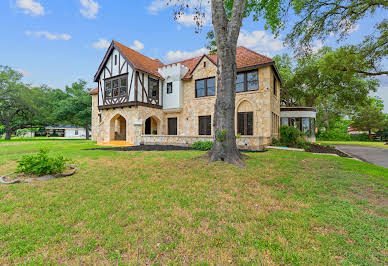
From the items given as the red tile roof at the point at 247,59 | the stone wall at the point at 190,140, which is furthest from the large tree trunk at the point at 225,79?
the red tile roof at the point at 247,59

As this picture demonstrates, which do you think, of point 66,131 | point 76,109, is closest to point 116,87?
point 76,109

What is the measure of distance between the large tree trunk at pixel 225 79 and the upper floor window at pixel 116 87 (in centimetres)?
1174

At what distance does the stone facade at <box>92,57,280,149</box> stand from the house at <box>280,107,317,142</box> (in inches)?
153

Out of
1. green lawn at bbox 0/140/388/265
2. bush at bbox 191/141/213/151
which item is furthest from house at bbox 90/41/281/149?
green lawn at bbox 0/140/388/265

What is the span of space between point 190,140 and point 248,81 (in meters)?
6.87

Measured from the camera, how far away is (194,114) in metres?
16.5

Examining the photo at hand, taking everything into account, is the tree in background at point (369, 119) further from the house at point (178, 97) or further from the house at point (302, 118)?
the house at point (178, 97)

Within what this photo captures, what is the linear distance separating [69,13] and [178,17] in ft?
31.1

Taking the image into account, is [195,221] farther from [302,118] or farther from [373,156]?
[302,118]

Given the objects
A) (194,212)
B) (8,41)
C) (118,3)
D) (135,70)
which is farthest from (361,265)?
(8,41)

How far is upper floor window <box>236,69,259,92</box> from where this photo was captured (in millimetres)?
13781

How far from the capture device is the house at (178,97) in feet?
44.3

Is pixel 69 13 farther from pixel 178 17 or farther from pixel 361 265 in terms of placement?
pixel 361 265

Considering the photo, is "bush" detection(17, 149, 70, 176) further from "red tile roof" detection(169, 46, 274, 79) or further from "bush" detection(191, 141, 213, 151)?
"red tile roof" detection(169, 46, 274, 79)
